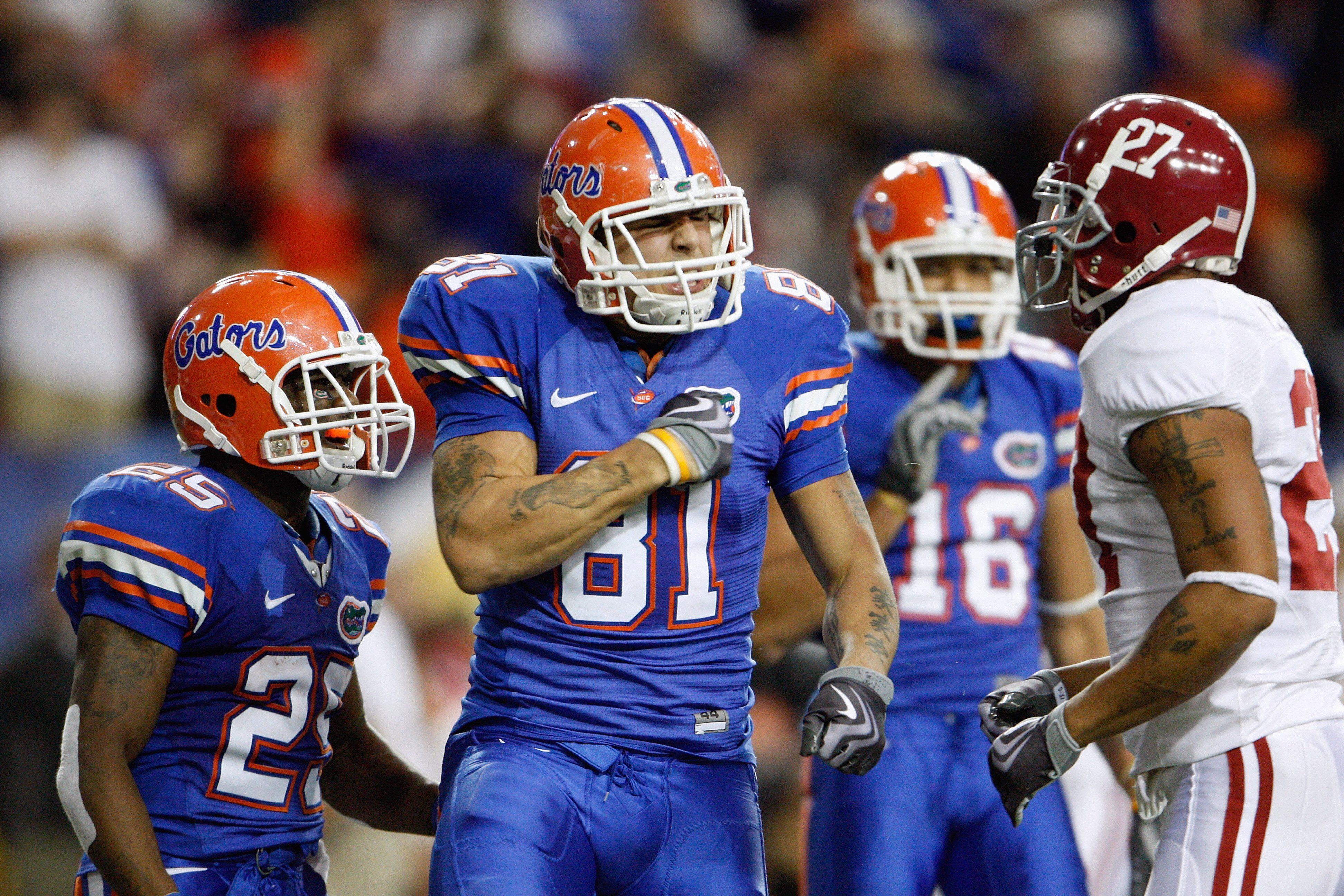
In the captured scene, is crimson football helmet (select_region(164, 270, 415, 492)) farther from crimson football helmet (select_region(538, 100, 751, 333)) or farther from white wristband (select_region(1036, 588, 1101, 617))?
white wristband (select_region(1036, 588, 1101, 617))

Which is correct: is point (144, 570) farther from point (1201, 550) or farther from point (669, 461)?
point (1201, 550)

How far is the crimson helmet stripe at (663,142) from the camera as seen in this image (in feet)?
8.71

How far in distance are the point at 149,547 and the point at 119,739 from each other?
32 cm

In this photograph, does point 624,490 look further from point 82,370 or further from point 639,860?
point 82,370

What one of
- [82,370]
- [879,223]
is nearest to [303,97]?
[82,370]

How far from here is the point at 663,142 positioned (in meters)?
2.67

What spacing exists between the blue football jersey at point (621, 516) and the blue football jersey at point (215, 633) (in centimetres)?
34

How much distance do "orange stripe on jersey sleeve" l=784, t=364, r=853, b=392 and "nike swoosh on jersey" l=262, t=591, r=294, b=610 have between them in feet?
3.19

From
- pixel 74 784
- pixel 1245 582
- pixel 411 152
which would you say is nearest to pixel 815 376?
pixel 1245 582

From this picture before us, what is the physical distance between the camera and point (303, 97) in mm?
7242

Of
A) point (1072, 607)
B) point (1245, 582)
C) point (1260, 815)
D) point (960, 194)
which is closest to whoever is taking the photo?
point (1245, 582)

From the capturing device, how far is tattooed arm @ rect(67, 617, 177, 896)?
8.13ft

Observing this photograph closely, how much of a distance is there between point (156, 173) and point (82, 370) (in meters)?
1.10

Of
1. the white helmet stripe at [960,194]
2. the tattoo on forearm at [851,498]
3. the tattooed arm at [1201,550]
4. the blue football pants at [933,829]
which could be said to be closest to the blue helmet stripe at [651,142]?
the tattoo on forearm at [851,498]
